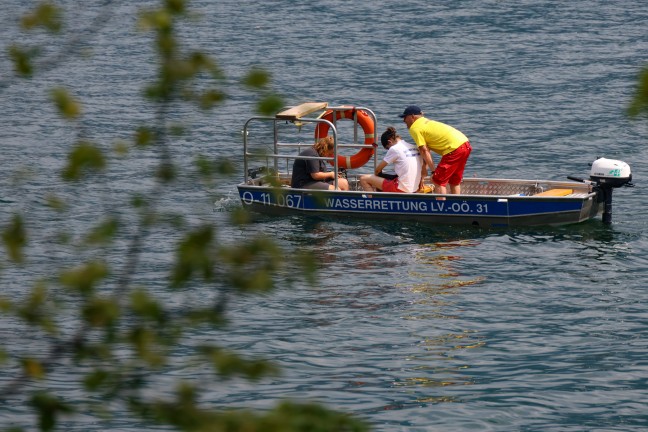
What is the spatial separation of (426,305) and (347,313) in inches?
41.5

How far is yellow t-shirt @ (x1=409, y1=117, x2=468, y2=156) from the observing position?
763 inches

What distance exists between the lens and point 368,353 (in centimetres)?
1350

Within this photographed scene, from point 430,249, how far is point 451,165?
170cm

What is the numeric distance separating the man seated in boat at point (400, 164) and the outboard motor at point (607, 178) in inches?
93.7

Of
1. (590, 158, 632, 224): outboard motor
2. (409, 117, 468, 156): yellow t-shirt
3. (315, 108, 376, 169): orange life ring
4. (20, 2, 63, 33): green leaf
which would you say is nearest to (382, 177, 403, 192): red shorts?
(409, 117, 468, 156): yellow t-shirt

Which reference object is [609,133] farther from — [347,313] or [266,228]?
[347,313]

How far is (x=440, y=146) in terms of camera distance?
19484mm

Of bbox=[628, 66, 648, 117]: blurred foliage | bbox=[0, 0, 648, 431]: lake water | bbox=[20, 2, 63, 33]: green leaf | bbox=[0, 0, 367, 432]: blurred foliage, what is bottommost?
bbox=[0, 0, 648, 431]: lake water

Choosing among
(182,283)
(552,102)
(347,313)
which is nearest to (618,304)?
(347,313)

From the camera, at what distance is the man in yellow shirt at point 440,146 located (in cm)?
1933

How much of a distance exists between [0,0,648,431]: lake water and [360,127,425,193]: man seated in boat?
664mm

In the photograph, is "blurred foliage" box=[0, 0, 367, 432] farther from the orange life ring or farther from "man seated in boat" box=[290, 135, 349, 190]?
the orange life ring

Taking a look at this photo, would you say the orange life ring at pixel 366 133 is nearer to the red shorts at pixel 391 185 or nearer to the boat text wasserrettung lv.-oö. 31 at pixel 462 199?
the boat text wasserrettung lv.-oö. 31 at pixel 462 199

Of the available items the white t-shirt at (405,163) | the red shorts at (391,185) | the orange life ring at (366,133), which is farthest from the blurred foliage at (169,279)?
the orange life ring at (366,133)
